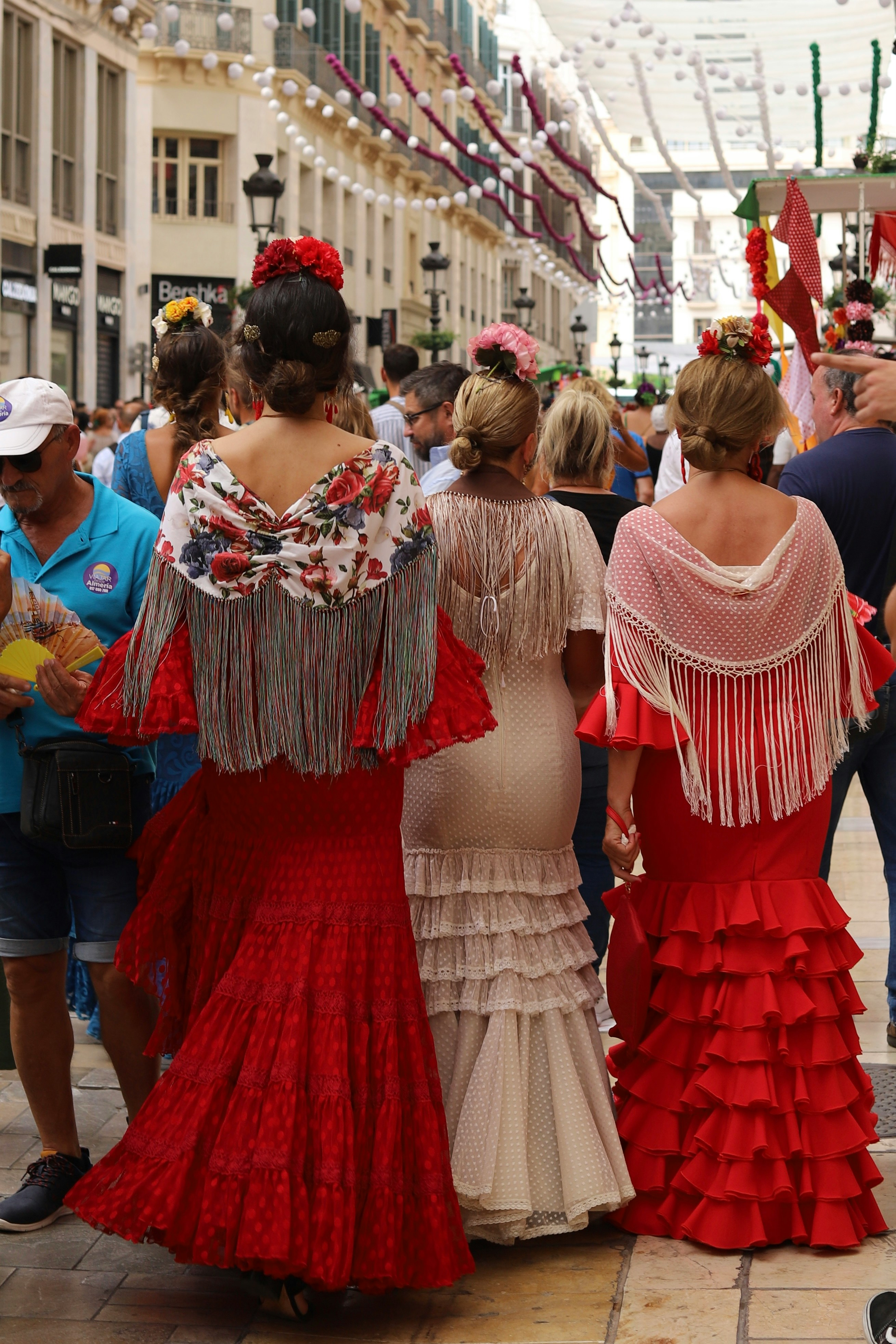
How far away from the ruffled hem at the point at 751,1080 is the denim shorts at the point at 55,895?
1273mm

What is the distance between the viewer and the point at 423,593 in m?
3.70

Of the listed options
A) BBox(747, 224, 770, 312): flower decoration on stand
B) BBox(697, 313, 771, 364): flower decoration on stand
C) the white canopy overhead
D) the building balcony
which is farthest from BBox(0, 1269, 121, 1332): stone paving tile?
the building balcony

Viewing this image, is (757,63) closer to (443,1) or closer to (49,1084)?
(49,1084)

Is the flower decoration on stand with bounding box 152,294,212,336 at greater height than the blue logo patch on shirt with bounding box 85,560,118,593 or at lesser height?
greater

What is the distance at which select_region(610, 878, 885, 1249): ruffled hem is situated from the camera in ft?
12.8

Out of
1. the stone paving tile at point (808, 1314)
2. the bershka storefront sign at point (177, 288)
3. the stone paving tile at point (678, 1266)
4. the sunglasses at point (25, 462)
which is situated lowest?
the stone paving tile at point (678, 1266)

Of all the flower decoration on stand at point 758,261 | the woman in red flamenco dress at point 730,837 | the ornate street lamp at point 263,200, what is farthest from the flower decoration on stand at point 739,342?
the ornate street lamp at point 263,200

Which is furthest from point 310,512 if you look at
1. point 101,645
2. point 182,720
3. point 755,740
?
point 755,740

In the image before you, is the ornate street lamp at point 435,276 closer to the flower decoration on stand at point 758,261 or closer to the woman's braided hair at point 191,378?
the flower decoration on stand at point 758,261

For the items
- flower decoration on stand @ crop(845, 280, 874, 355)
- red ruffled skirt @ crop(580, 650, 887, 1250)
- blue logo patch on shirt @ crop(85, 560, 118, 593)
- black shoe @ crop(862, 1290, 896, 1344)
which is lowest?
black shoe @ crop(862, 1290, 896, 1344)

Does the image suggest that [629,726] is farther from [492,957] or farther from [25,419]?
[25,419]

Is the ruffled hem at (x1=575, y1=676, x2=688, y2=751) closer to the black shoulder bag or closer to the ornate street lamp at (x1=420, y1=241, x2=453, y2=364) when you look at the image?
the black shoulder bag

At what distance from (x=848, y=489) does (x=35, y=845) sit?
2636 millimetres

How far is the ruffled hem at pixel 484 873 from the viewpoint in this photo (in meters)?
4.09
